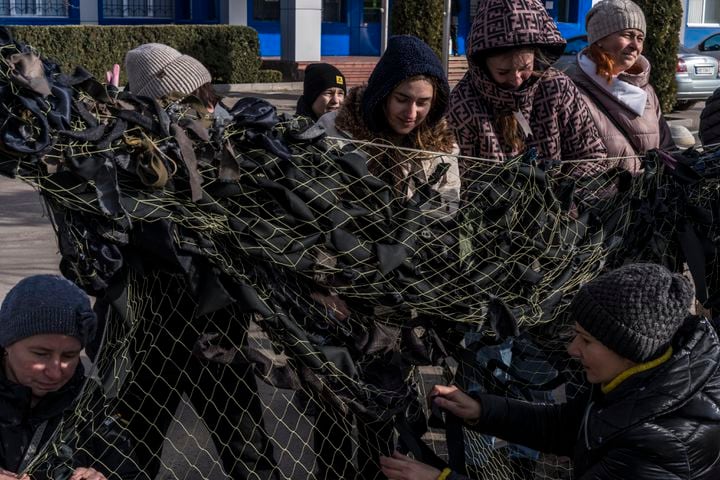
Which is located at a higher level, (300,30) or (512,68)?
(512,68)

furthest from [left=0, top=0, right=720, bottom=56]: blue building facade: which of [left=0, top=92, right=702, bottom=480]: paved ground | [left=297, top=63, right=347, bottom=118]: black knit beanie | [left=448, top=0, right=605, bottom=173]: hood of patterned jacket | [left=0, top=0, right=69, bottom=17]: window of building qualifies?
[left=448, top=0, right=605, bottom=173]: hood of patterned jacket

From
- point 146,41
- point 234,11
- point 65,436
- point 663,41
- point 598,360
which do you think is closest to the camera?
point 598,360

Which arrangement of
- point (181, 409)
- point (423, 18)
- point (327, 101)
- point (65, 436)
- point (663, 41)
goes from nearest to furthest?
point (65, 436) → point (181, 409) → point (327, 101) → point (663, 41) → point (423, 18)

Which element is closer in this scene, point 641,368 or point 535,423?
point 641,368

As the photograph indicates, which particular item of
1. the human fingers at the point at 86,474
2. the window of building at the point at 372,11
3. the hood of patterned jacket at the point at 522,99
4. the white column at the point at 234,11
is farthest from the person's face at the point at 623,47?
the window of building at the point at 372,11

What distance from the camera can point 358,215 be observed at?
302 cm

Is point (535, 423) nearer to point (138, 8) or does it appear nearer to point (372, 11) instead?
point (138, 8)

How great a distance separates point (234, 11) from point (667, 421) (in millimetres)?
21890

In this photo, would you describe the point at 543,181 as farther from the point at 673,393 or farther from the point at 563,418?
the point at 673,393

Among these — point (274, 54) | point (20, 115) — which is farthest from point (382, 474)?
point (274, 54)

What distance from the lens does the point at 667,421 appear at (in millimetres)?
2564

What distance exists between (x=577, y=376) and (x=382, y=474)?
82 centimetres

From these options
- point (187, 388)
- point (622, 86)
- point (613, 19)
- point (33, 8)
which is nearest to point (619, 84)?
point (622, 86)

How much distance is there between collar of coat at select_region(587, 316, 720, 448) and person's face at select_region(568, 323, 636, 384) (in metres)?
0.04
